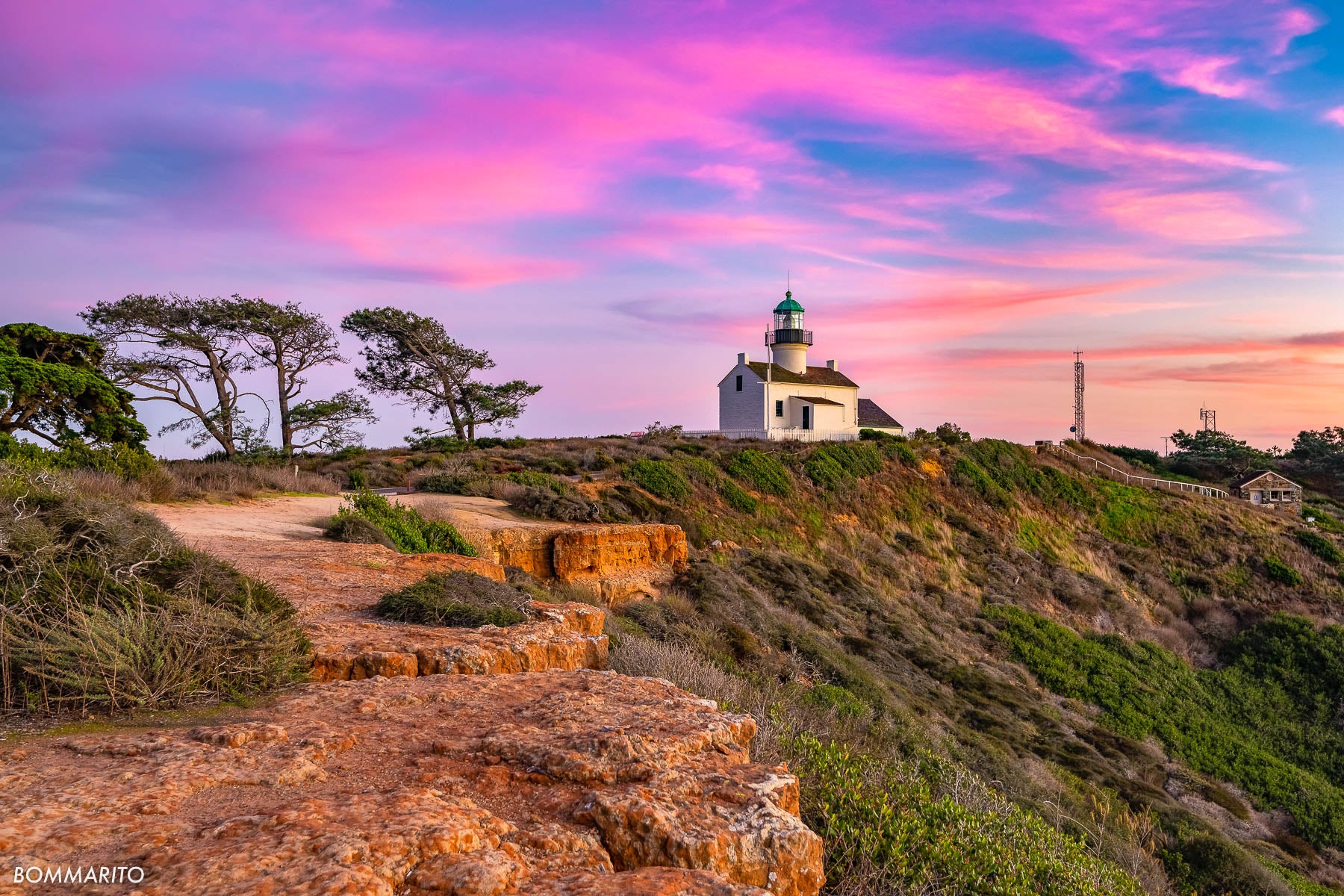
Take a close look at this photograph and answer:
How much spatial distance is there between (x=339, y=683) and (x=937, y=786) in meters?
5.15

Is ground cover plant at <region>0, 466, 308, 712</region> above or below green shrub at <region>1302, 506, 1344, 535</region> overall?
above

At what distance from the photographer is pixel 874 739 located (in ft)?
27.2

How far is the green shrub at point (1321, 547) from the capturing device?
28.9m

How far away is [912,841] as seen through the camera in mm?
3811

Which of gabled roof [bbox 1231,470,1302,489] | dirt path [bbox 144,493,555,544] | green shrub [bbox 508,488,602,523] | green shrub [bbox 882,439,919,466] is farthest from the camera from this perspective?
gabled roof [bbox 1231,470,1302,489]

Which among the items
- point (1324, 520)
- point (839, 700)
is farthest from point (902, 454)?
point (1324, 520)

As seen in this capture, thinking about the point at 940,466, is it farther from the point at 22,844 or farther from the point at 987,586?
the point at 22,844

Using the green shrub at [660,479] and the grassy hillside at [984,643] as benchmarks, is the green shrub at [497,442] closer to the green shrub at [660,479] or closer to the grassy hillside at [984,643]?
the grassy hillside at [984,643]

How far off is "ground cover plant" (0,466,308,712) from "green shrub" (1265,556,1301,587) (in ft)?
106

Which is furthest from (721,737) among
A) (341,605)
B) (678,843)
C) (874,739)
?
(874,739)

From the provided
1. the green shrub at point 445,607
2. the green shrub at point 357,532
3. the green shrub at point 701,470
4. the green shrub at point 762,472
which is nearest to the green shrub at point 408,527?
the green shrub at point 357,532

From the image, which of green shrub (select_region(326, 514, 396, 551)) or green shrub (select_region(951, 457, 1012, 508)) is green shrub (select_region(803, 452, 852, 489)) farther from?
green shrub (select_region(326, 514, 396, 551))

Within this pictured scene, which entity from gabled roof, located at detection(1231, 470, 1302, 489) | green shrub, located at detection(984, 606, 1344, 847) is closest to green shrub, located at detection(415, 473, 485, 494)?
green shrub, located at detection(984, 606, 1344, 847)

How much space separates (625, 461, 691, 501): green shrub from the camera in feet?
67.7
